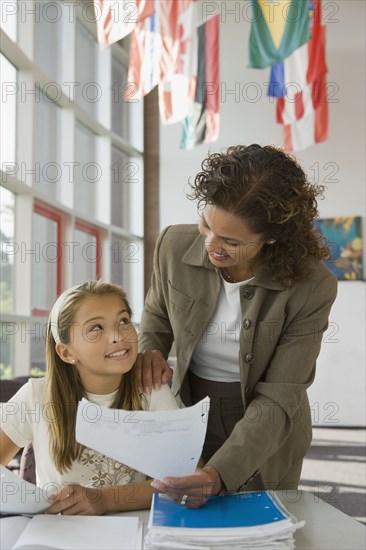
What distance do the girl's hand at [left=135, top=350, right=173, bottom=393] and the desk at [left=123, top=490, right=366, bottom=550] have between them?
1.35 feet

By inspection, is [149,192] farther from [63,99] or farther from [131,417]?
[131,417]

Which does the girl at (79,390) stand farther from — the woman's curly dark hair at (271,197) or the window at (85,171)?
the window at (85,171)

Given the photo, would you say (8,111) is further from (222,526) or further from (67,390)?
(222,526)

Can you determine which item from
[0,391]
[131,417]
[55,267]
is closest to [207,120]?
[55,267]

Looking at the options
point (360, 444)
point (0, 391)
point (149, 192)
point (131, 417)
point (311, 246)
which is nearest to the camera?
point (131, 417)

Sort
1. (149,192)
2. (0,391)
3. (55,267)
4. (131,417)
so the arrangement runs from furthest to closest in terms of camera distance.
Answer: (149,192)
(55,267)
(0,391)
(131,417)

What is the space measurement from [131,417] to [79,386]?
1.75 feet

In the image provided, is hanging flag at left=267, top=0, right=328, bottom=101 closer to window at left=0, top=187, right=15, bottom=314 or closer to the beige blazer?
window at left=0, top=187, right=15, bottom=314

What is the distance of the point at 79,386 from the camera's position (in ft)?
5.96

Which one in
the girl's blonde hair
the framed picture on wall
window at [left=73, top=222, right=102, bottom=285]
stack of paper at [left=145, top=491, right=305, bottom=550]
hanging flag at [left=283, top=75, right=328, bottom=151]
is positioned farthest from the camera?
the framed picture on wall

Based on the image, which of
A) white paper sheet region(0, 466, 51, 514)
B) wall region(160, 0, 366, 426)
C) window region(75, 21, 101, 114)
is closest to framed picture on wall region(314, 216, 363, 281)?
wall region(160, 0, 366, 426)

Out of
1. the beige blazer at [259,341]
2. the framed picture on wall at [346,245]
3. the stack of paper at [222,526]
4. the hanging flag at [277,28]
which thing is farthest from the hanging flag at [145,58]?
the stack of paper at [222,526]

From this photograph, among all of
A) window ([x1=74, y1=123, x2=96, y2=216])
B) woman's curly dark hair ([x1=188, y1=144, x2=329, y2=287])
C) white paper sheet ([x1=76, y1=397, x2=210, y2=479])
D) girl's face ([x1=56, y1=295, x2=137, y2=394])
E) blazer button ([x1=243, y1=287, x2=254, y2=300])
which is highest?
window ([x1=74, y1=123, x2=96, y2=216])

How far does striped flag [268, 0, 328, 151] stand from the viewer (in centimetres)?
700
